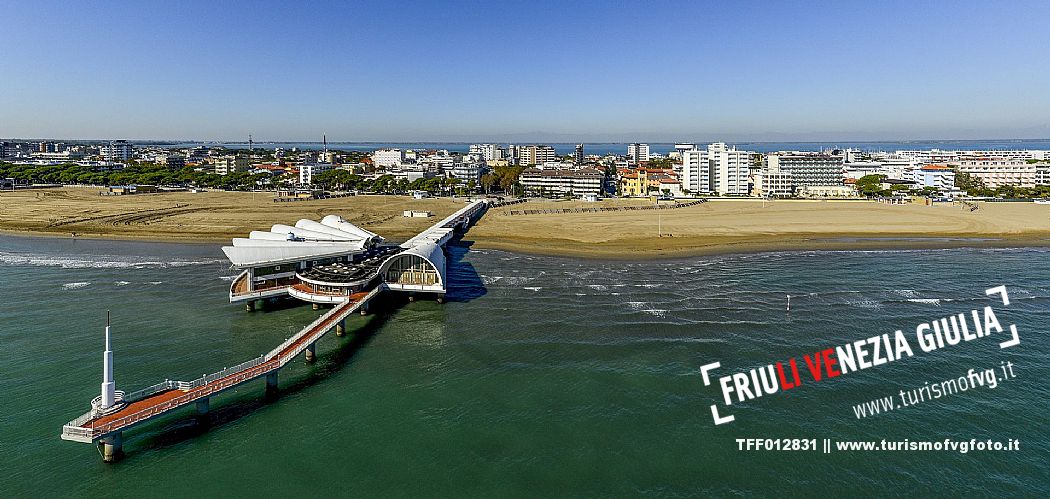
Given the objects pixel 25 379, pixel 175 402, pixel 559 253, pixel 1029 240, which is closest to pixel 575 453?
pixel 175 402

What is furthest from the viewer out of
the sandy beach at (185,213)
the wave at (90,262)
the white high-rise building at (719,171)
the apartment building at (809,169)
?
the white high-rise building at (719,171)

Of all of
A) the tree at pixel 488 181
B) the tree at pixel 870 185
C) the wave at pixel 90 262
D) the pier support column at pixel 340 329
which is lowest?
the pier support column at pixel 340 329

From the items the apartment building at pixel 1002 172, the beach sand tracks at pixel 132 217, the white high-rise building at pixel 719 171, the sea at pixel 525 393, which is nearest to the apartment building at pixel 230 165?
the beach sand tracks at pixel 132 217

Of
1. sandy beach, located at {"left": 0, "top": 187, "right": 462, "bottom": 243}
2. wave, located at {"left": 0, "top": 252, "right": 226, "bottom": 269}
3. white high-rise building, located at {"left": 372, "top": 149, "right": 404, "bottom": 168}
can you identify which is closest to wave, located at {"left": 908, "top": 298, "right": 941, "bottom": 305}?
sandy beach, located at {"left": 0, "top": 187, "right": 462, "bottom": 243}

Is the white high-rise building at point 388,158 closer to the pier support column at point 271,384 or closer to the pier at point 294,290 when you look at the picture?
the pier at point 294,290

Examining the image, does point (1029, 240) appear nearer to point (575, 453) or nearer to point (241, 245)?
point (575, 453)

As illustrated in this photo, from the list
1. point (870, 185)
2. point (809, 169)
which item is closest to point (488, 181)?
point (809, 169)

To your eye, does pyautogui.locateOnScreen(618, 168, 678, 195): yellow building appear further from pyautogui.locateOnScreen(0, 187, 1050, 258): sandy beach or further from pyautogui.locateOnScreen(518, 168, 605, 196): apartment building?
pyautogui.locateOnScreen(0, 187, 1050, 258): sandy beach
